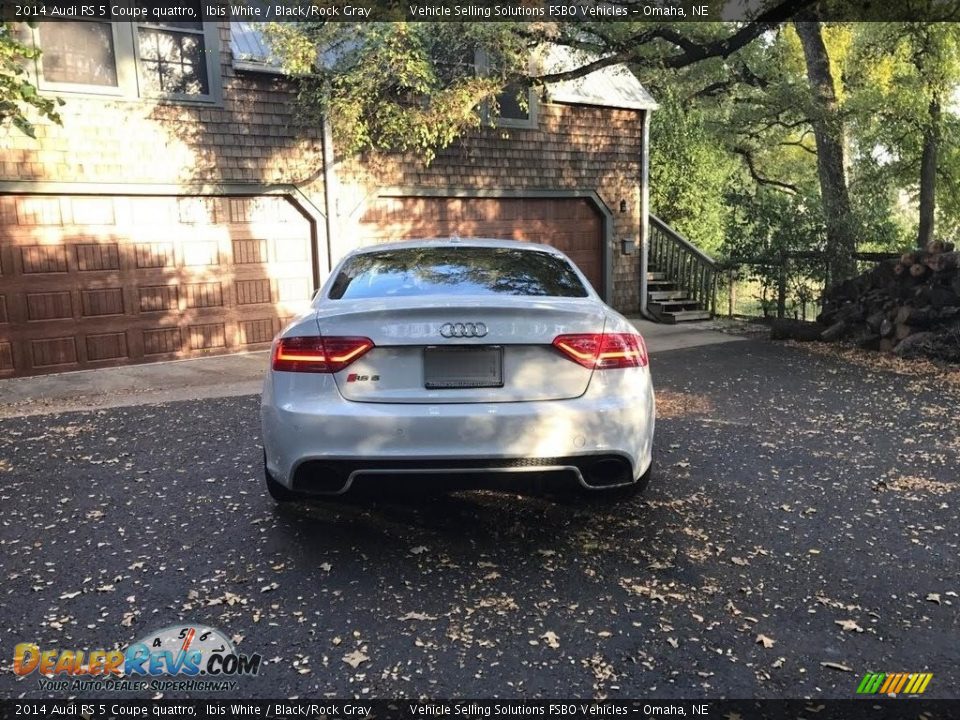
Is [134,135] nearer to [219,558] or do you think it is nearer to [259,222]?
[259,222]

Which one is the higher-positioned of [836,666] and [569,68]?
[569,68]

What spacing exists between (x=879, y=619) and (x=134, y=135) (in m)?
9.55

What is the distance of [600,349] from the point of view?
354 centimetres

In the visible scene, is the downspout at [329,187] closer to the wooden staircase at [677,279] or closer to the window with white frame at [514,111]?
the window with white frame at [514,111]

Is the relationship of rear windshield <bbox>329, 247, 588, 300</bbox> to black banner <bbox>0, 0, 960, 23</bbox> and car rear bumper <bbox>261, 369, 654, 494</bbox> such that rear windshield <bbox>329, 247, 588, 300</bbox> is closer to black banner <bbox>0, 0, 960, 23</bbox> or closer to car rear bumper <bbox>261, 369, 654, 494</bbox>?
car rear bumper <bbox>261, 369, 654, 494</bbox>

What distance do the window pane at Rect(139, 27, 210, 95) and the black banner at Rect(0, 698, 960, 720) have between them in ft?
29.2

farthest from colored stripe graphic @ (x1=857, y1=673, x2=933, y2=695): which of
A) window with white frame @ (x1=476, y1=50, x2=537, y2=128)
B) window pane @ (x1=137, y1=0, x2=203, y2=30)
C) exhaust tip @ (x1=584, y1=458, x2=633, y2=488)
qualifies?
window with white frame @ (x1=476, y1=50, x2=537, y2=128)

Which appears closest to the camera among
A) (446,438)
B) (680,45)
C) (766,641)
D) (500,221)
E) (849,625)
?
(766,641)

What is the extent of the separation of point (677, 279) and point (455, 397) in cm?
1271

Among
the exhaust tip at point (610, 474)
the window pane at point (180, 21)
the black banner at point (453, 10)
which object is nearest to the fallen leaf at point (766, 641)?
the exhaust tip at point (610, 474)

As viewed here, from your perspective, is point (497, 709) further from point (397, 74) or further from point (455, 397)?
point (397, 74)

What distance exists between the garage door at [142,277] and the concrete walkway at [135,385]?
0.33 m

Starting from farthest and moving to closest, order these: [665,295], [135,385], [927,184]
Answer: [927,184]
[665,295]
[135,385]

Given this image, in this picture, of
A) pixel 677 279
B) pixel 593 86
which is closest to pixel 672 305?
pixel 677 279
